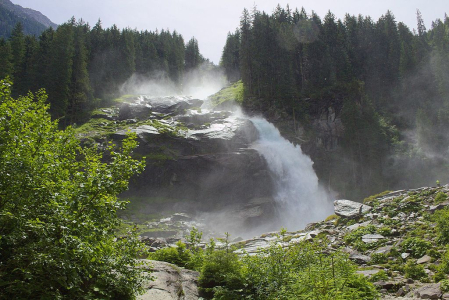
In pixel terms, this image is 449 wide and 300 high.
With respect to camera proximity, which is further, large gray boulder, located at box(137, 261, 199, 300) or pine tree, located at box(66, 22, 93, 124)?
pine tree, located at box(66, 22, 93, 124)

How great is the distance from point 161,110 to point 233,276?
46.8 meters

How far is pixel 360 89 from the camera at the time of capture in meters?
56.0

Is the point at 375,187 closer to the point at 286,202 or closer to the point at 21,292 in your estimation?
the point at 286,202

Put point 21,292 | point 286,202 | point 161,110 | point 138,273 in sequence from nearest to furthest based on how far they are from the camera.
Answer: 1. point 21,292
2. point 138,273
3. point 286,202
4. point 161,110

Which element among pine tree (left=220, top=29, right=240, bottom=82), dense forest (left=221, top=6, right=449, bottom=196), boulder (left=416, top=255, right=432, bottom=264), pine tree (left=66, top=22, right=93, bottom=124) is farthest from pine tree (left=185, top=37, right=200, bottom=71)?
boulder (left=416, top=255, right=432, bottom=264)

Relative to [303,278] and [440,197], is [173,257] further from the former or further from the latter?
[440,197]

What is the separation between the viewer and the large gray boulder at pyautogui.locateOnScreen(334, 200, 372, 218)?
2015 cm

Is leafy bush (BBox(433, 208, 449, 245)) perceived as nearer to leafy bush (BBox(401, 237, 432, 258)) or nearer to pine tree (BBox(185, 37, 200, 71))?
leafy bush (BBox(401, 237, 432, 258))

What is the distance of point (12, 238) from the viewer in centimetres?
480

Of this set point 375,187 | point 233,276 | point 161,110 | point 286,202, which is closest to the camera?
point 233,276

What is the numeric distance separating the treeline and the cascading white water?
30610 millimetres

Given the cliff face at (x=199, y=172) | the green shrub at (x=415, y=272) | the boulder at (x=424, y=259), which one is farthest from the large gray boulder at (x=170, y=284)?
the cliff face at (x=199, y=172)

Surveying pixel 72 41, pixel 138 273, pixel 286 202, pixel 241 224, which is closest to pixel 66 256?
pixel 138 273

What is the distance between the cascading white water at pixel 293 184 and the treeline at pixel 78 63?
100ft
